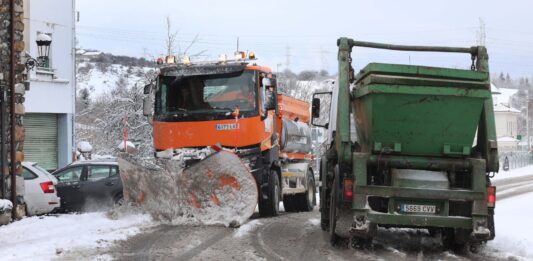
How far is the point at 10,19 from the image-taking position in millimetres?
11578

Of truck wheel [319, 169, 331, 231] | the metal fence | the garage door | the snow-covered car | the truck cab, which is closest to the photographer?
truck wheel [319, 169, 331, 231]

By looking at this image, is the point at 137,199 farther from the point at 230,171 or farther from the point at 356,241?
the point at 356,241

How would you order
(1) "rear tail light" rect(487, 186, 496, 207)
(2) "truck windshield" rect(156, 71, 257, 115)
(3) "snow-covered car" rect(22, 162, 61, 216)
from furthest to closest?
(3) "snow-covered car" rect(22, 162, 61, 216) < (2) "truck windshield" rect(156, 71, 257, 115) < (1) "rear tail light" rect(487, 186, 496, 207)

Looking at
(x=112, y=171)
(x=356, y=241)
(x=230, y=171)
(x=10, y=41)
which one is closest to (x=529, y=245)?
(x=356, y=241)

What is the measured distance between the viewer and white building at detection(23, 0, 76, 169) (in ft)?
82.4

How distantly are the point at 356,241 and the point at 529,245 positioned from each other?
7.82 feet

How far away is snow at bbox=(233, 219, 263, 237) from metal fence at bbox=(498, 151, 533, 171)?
4001 centimetres

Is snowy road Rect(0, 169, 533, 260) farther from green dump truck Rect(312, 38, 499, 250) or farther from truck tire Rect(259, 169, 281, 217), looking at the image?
truck tire Rect(259, 169, 281, 217)

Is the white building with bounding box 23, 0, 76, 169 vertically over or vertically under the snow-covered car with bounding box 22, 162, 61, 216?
over

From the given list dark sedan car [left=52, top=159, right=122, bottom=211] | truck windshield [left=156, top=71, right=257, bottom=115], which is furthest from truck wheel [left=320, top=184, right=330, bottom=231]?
dark sedan car [left=52, top=159, right=122, bottom=211]

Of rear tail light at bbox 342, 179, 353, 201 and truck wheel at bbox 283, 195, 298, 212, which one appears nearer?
rear tail light at bbox 342, 179, 353, 201

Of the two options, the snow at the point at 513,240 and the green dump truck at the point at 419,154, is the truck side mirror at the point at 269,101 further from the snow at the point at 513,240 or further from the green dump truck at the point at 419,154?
the snow at the point at 513,240

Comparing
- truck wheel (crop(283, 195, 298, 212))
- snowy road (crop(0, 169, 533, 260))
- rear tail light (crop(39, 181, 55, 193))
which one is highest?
rear tail light (crop(39, 181, 55, 193))

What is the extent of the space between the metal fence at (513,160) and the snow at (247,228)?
40009mm
